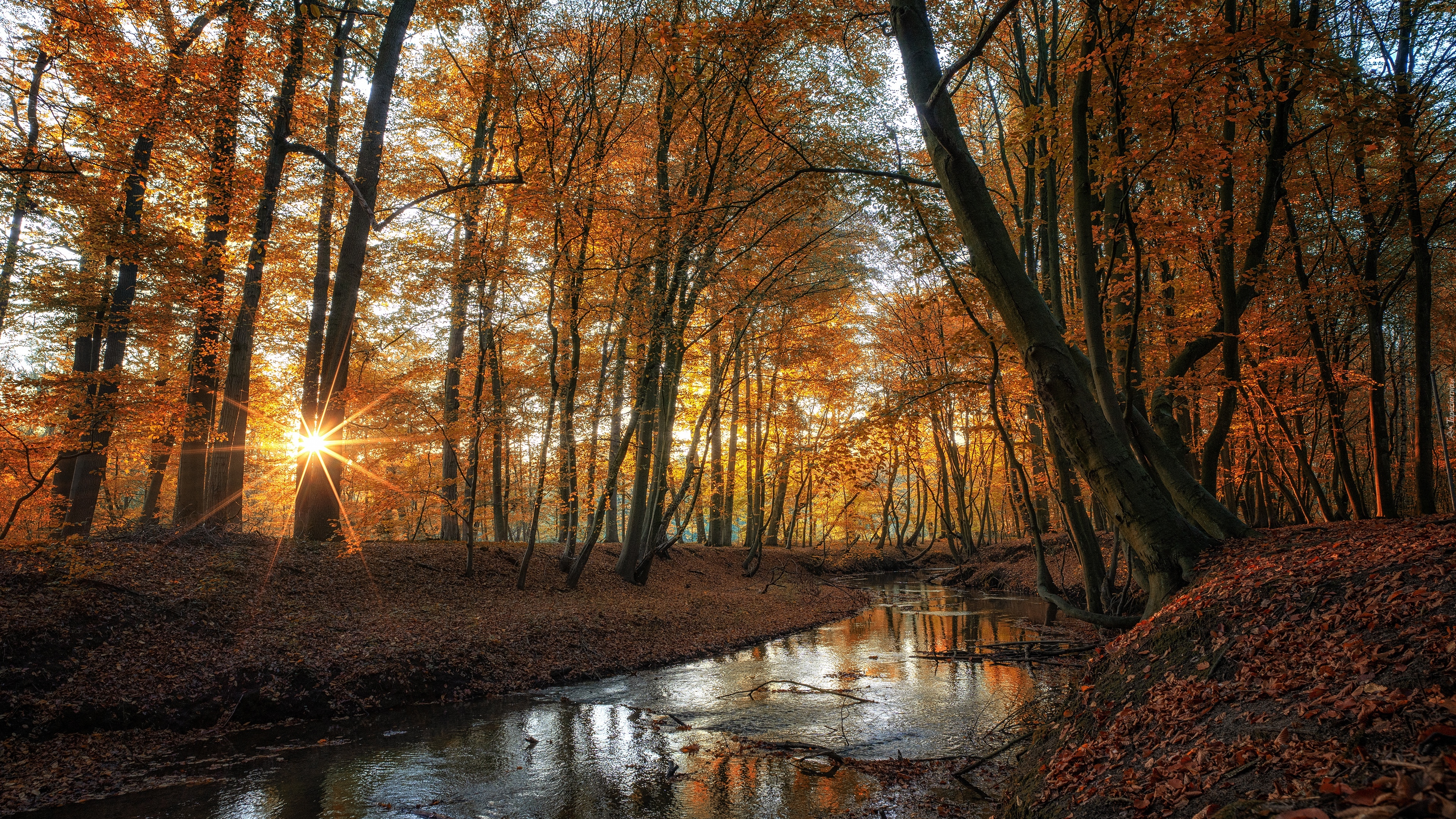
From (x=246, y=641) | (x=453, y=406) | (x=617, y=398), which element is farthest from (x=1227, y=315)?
(x=453, y=406)

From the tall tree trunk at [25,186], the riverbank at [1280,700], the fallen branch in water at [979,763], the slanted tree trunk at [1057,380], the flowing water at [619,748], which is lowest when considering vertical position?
the flowing water at [619,748]

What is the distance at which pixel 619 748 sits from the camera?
6227 mm

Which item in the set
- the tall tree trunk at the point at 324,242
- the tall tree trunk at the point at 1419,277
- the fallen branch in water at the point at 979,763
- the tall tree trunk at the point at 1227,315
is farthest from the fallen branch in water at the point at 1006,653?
the tall tree trunk at the point at 324,242

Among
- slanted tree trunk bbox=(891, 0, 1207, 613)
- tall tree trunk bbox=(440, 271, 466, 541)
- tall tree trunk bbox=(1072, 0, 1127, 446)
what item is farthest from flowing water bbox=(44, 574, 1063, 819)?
tall tree trunk bbox=(440, 271, 466, 541)

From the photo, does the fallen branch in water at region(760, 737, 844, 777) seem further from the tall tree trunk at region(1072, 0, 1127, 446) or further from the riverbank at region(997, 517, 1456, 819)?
the tall tree trunk at region(1072, 0, 1127, 446)

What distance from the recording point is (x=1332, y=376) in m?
8.35

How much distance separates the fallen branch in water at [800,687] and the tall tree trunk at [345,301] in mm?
7645

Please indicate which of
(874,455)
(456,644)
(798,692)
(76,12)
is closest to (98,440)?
(76,12)

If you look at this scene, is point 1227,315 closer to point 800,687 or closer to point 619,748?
point 800,687

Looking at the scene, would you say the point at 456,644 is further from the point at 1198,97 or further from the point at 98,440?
the point at 1198,97

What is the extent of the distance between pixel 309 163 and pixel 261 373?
21.2 feet

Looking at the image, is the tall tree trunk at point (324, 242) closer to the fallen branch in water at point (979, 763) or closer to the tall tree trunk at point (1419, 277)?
the fallen branch in water at point (979, 763)

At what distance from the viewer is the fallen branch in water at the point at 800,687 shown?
7.66 metres

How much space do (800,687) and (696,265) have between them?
8239 millimetres
